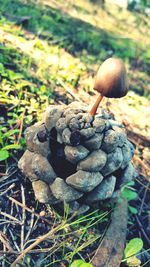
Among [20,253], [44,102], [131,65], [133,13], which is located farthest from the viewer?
[133,13]

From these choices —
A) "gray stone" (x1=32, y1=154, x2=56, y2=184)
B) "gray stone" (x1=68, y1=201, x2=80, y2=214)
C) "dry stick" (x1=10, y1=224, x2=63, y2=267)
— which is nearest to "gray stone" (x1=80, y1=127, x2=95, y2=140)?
"gray stone" (x1=32, y1=154, x2=56, y2=184)

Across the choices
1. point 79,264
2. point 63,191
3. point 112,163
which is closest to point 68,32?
point 112,163

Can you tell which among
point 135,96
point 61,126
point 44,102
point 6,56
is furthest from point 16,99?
point 135,96

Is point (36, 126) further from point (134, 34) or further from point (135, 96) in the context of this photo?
point (134, 34)

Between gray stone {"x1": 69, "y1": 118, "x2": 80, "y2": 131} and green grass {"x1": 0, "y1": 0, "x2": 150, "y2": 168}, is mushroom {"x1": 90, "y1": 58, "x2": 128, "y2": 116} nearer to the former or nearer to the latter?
gray stone {"x1": 69, "y1": 118, "x2": 80, "y2": 131}

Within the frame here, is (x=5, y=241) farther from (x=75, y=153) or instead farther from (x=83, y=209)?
(x=75, y=153)

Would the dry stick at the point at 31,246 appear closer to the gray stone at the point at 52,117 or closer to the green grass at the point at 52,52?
the gray stone at the point at 52,117

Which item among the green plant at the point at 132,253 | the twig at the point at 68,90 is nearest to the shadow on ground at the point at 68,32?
the twig at the point at 68,90
